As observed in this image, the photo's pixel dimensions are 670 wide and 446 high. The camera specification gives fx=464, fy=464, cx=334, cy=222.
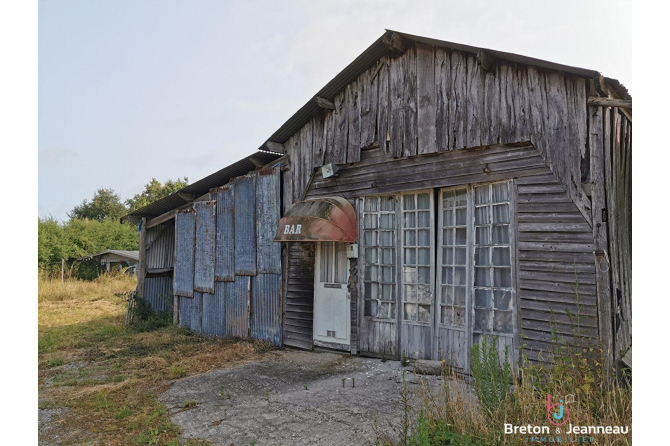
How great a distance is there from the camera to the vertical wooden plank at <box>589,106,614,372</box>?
5660mm

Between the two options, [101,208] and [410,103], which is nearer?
[410,103]

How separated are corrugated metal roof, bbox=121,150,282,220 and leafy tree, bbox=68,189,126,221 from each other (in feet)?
115

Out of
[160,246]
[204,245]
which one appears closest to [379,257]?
[204,245]

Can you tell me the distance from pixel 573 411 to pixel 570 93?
405 centimetres

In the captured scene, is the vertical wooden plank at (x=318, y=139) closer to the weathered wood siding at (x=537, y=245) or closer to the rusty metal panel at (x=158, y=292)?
the weathered wood siding at (x=537, y=245)

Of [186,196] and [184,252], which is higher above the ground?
[186,196]

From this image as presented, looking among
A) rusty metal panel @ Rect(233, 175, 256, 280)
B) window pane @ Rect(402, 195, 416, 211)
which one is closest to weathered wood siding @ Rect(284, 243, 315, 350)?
rusty metal panel @ Rect(233, 175, 256, 280)

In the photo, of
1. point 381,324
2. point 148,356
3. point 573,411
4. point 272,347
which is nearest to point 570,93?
point 573,411

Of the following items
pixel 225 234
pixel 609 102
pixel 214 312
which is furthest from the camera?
pixel 214 312

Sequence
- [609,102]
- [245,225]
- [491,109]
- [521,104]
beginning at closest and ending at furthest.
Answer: [609,102] → [521,104] → [491,109] → [245,225]

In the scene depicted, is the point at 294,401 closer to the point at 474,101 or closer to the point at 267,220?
the point at 267,220

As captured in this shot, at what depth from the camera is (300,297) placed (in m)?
9.35

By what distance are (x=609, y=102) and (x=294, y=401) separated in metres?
5.49

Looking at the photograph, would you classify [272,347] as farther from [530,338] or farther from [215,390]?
[530,338]
